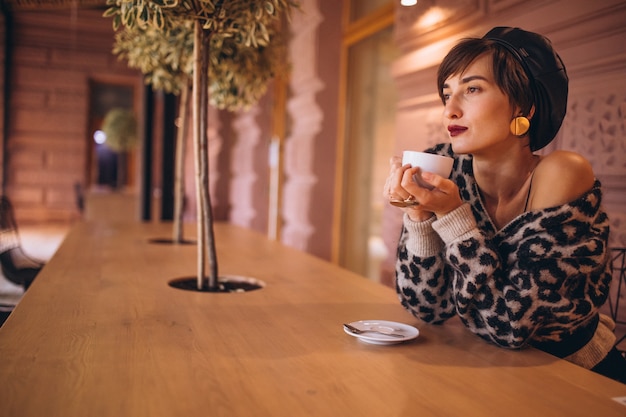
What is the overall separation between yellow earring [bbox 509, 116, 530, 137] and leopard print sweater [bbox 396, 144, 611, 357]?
0.17m

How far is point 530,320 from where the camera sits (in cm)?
106

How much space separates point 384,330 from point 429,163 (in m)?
0.35

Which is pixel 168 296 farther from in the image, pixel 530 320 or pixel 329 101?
pixel 329 101

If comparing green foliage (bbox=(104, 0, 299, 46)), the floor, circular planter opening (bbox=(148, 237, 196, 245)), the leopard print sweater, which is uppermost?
green foliage (bbox=(104, 0, 299, 46))

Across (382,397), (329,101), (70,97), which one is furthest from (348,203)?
(70,97)

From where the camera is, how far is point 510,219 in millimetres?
1216

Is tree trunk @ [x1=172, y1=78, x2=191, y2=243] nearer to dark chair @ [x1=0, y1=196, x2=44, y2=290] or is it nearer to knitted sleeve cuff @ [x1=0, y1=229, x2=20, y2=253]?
dark chair @ [x1=0, y1=196, x2=44, y2=290]

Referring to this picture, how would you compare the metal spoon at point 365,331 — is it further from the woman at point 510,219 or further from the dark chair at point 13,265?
the dark chair at point 13,265

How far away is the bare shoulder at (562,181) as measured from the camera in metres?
1.09

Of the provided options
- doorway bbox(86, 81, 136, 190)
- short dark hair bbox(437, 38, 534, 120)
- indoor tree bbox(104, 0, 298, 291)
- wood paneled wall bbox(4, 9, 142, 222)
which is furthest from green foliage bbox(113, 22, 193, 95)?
doorway bbox(86, 81, 136, 190)

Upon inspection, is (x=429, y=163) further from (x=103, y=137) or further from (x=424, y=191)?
(x=103, y=137)

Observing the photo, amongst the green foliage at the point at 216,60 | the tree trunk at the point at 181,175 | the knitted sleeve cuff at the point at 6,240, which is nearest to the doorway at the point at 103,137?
the knitted sleeve cuff at the point at 6,240

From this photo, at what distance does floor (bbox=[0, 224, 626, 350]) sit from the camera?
1.68 metres

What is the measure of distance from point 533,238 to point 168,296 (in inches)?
34.6
